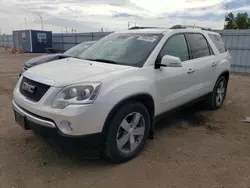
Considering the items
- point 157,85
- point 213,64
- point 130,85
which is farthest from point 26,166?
point 213,64

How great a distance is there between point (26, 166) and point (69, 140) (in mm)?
874

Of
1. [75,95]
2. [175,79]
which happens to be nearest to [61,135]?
[75,95]

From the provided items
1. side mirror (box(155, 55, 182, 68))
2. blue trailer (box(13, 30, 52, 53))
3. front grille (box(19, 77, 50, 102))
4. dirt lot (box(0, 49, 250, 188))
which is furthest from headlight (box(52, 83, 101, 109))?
blue trailer (box(13, 30, 52, 53))

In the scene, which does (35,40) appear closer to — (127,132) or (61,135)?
(127,132)

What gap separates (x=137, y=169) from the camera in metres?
2.94

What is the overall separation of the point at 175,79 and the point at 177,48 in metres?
0.56

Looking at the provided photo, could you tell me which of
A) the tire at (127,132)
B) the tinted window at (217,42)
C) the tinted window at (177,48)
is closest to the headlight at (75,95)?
the tire at (127,132)

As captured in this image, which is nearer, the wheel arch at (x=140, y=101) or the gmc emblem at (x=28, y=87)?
the wheel arch at (x=140, y=101)

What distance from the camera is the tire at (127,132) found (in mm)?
2783

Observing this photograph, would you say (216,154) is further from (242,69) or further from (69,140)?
(242,69)

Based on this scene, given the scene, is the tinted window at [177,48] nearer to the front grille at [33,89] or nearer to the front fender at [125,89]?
the front fender at [125,89]

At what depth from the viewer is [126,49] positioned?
358 centimetres

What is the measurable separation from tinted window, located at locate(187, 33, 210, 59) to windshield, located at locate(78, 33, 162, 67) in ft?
2.86

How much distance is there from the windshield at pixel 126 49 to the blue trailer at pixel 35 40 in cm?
2267
